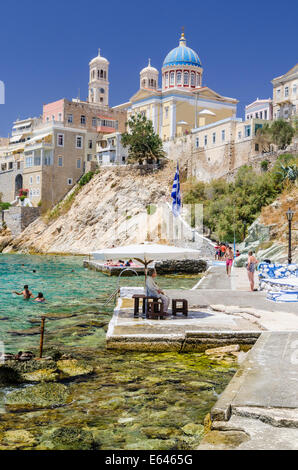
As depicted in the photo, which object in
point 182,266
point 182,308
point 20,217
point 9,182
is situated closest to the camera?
point 182,308

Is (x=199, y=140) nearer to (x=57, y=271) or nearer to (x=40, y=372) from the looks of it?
(x=57, y=271)

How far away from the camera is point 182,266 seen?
2752 centimetres

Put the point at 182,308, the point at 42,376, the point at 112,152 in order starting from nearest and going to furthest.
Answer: the point at 42,376 → the point at 182,308 → the point at 112,152

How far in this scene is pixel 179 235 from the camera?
3638 cm

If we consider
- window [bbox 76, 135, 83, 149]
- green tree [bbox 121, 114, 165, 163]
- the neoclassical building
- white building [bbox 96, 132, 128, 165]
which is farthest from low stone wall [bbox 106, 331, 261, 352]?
window [bbox 76, 135, 83, 149]

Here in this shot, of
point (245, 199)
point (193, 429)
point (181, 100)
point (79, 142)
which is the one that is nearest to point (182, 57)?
point (181, 100)

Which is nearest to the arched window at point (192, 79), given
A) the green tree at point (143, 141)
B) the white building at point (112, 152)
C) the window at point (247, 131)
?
the green tree at point (143, 141)

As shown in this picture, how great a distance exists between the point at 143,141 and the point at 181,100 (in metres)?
8.01

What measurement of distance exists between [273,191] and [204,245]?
6277 mm

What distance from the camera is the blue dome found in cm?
5953

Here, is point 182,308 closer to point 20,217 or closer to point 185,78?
point 20,217

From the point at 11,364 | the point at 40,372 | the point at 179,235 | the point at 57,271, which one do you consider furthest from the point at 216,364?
the point at 179,235

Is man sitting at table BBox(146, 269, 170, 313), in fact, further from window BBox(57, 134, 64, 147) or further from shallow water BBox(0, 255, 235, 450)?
window BBox(57, 134, 64, 147)

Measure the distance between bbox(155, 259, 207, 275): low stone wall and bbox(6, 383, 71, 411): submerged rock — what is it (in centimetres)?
2092
